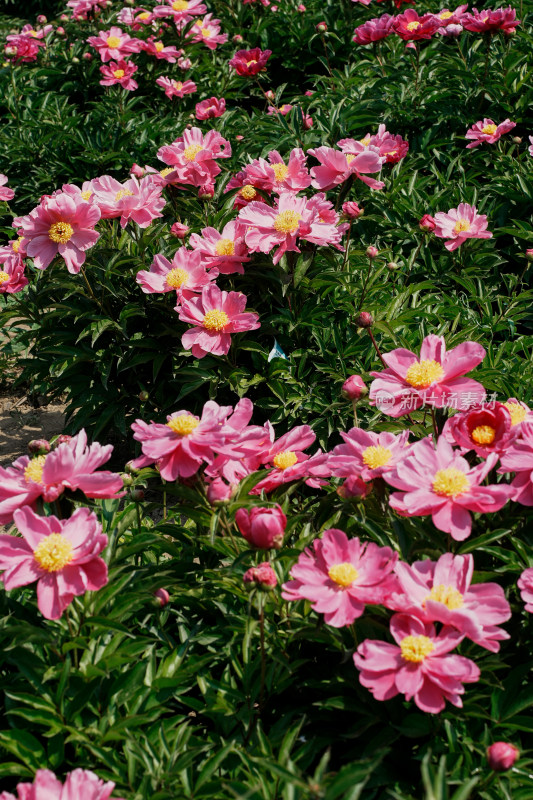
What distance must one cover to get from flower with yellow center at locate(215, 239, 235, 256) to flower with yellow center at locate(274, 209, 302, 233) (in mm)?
162

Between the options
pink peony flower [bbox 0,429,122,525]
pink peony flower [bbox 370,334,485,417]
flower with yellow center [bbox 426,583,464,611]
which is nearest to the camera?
flower with yellow center [bbox 426,583,464,611]

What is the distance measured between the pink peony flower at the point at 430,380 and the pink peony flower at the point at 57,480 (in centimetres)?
61

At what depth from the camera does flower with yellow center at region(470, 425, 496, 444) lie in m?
1.42

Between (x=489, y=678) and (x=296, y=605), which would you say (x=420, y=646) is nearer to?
(x=489, y=678)

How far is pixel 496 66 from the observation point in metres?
3.77

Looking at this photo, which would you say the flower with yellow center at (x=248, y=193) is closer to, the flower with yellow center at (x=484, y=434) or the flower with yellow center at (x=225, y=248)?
the flower with yellow center at (x=225, y=248)

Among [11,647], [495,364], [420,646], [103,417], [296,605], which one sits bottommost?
[103,417]

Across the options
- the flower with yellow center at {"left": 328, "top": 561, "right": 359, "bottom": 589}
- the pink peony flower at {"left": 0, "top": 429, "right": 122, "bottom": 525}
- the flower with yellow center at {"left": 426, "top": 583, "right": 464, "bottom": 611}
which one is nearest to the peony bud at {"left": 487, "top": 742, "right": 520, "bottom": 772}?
the flower with yellow center at {"left": 426, "top": 583, "right": 464, "bottom": 611}

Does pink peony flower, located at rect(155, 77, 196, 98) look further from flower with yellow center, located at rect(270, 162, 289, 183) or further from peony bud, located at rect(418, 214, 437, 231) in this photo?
peony bud, located at rect(418, 214, 437, 231)

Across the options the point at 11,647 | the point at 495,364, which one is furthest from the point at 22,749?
the point at 495,364

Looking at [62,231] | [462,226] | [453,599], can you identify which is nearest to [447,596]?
[453,599]

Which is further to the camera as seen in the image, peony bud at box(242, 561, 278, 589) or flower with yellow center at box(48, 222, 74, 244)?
flower with yellow center at box(48, 222, 74, 244)

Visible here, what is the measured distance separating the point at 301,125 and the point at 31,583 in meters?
2.72

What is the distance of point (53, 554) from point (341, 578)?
0.48 metres
